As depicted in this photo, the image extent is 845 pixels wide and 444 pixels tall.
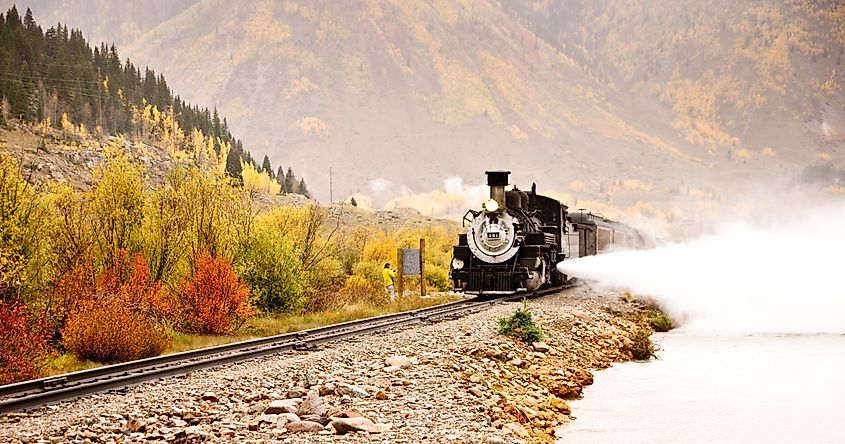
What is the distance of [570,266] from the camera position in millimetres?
37688

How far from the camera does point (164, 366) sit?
14.1 m

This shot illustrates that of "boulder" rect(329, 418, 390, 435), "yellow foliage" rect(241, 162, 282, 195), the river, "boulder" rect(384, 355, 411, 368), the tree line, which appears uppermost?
the tree line

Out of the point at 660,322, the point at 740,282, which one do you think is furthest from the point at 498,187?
the point at 740,282

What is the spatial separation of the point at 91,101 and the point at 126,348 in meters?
120

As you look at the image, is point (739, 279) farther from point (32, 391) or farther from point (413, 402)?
point (32, 391)

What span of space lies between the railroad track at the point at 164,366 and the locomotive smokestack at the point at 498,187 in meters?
8.35

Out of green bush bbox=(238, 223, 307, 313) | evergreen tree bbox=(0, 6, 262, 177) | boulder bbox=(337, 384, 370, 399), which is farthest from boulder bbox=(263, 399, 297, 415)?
evergreen tree bbox=(0, 6, 262, 177)

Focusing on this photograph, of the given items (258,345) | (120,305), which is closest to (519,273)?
(258,345)

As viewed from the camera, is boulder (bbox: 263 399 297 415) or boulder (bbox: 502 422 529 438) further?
boulder (bbox: 502 422 529 438)

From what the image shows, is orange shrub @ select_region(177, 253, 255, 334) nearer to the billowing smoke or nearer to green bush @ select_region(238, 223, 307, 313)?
green bush @ select_region(238, 223, 307, 313)

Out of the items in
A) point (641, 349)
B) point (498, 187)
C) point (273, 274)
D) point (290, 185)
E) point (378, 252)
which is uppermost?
point (290, 185)

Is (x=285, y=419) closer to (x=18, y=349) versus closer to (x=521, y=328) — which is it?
(x=18, y=349)

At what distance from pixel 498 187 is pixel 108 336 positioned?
17.6 metres

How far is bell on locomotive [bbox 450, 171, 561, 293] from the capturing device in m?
29.9
